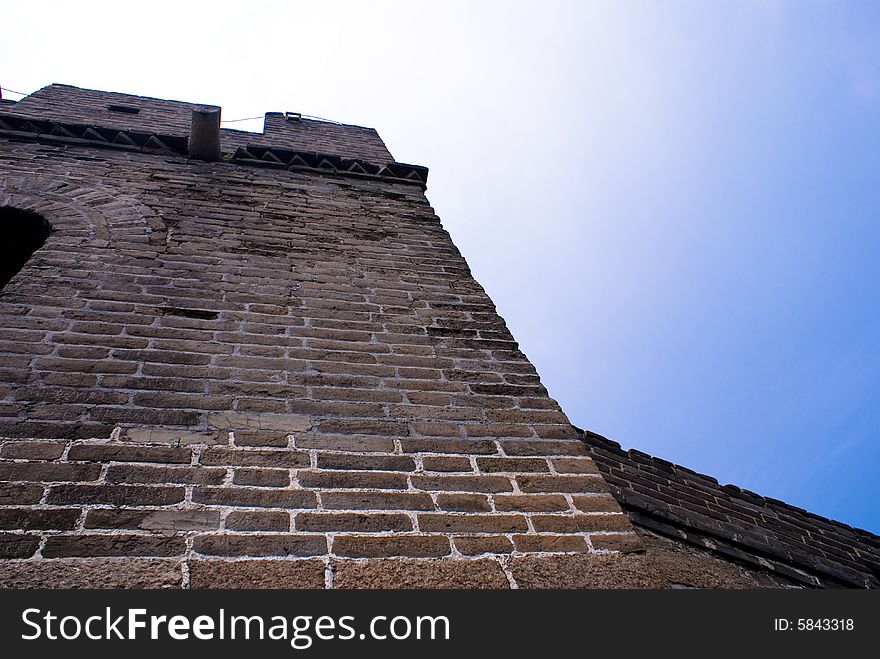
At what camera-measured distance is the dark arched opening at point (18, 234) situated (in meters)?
3.08

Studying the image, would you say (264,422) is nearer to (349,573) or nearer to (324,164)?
(349,573)

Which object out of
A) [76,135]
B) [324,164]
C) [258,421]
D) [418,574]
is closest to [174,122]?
[76,135]

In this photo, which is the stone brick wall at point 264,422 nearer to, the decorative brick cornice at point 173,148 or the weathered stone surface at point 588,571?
the weathered stone surface at point 588,571

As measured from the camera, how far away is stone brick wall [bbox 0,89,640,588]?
150 cm

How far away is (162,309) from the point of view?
238 centimetres

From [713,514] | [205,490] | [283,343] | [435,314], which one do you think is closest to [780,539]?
[713,514]

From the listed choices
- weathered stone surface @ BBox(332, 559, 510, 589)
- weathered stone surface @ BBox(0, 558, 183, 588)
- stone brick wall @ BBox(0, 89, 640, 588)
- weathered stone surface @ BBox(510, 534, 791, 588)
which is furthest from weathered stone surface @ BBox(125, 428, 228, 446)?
weathered stone surface @ BBox(510, 534, 791, 588)

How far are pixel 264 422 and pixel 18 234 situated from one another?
2.45 m

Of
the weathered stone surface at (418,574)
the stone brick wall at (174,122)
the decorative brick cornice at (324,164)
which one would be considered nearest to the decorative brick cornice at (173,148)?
the decorative brick cornice at (324,164)

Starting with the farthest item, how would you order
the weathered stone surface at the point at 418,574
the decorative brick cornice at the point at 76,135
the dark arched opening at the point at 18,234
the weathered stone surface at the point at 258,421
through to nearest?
1. the decorative brick cornice at the point at 76,135
2. the dark arched opening at the point at 18,234
3. the weathered stone surface at the point at 258,421
4. the weathered stone surface at the point at 418,574

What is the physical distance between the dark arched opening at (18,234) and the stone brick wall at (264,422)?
0.31 ft

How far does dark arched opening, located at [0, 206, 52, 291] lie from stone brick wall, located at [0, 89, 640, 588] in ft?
0.31

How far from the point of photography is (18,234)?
3.24m

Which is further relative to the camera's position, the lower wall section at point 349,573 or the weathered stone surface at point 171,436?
the weathered stone surface at point 171,436
